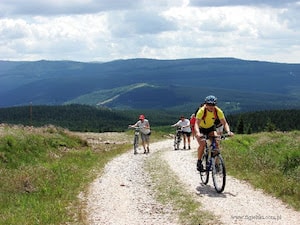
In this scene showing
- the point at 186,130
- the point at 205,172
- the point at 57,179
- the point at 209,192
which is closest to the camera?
the point at 209,192

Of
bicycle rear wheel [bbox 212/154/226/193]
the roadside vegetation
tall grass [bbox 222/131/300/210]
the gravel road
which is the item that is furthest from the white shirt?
bicycle rear wheel [bbox 212/154/226/193]

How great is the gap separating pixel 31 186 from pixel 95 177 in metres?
3.78

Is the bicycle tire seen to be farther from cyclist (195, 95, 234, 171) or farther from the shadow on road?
cyclist (195, 95, 234, 171)

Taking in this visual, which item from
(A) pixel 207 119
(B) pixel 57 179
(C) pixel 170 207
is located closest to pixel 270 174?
(A) pixel 207 119

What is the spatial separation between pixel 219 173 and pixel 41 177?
7570 millimetres

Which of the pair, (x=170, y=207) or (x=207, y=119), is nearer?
(x=170, y=207)

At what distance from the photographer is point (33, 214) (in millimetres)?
12586

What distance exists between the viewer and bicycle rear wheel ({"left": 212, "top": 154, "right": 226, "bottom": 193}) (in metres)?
14.0

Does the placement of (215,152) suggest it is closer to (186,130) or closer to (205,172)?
→ (205,172)

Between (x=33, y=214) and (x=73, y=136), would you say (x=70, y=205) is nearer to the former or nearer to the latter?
(x=33, y=214)

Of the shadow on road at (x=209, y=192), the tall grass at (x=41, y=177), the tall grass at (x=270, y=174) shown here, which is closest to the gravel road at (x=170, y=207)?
the shadow on road at (x=209, y=192)

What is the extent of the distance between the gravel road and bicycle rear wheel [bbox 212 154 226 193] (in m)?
0.25

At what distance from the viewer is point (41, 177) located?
1786cm

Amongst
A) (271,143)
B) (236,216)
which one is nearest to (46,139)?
(236,216)
